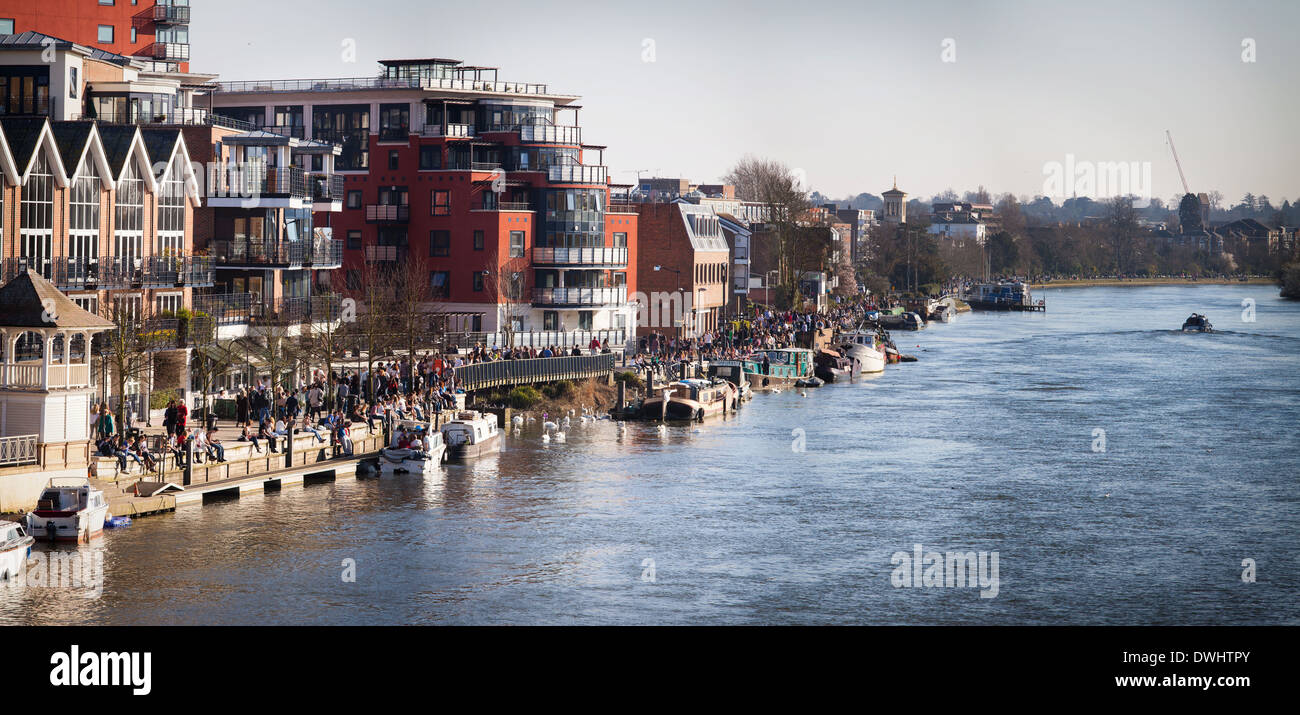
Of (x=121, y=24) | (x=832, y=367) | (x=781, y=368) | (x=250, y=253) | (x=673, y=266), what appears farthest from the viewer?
(x=673, y=266)

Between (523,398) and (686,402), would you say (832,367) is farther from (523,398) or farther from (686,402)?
(523,398)

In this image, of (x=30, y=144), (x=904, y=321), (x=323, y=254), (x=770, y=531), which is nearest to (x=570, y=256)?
(x=323, y=254)

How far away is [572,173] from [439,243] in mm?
8809

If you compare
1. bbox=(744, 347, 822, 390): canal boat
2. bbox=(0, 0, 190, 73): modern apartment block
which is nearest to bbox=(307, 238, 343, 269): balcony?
bbox=(0, 0, 190, 73): modern apartment block

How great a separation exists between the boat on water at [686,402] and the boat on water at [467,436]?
14.9 m

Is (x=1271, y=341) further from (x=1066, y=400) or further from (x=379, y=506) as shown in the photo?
(x=379, y=506)

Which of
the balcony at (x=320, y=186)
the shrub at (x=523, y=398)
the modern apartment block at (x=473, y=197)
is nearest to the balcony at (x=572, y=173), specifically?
the modern apartment block at (x=473, y=197)

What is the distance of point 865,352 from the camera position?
109 m

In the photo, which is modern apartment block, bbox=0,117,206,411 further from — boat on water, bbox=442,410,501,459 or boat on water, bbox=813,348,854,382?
boat on water, bbox=813,348,854,382
